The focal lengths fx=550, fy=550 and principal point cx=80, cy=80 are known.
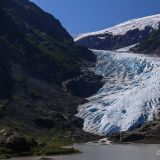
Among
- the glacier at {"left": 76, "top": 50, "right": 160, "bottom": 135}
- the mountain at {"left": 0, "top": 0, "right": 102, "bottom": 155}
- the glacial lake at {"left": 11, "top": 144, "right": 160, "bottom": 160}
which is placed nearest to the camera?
the glacial lake at {"left": 11, "top": 144, "right": 160, "bottom": 160}

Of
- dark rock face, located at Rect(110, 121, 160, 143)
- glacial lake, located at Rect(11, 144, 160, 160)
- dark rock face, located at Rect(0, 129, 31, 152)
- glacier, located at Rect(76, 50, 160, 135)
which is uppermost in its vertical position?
glacier, located at Rect(76, 50, 160, 135)

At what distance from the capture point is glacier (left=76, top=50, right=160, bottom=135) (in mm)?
147625

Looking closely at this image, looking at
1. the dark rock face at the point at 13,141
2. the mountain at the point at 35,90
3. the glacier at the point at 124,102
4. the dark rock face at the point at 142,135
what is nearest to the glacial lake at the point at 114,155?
the dark rock face at the point at 13,141

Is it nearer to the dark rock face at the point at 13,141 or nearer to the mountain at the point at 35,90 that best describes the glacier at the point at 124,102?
the mountain at the point at 35,90

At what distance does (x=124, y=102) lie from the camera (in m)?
158

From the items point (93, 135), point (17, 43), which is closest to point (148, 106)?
point (93, 135)

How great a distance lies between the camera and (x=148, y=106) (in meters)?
152

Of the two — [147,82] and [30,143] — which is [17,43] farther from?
[30,143]

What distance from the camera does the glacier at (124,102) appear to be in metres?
148

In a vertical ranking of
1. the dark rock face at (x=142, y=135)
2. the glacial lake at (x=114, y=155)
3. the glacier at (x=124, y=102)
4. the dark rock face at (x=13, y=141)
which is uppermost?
the glacier at (x=124, y=102)

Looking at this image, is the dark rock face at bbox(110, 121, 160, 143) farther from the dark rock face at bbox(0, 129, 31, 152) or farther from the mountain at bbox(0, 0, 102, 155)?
the dark rock face at bbox(0, 129, 31, 152)

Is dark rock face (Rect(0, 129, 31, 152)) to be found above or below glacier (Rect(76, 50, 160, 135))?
below

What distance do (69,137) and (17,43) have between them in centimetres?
6466

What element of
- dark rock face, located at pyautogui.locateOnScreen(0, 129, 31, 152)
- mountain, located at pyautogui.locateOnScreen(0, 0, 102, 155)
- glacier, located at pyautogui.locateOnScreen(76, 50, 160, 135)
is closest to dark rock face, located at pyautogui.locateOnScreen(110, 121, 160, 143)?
glacier, located at pyautogui.locateOnScreen(76, 50, 160, 135)
